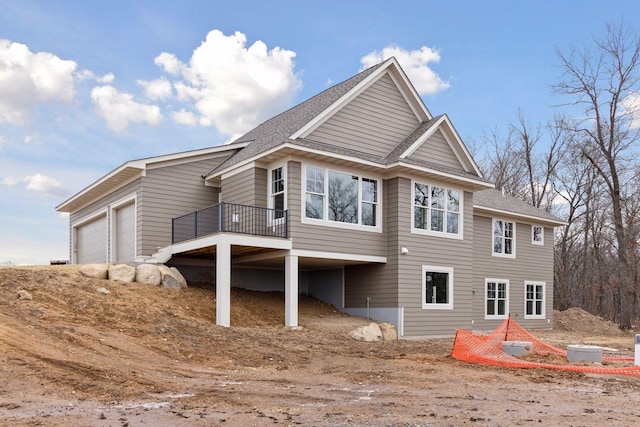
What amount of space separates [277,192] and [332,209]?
1.76 meters

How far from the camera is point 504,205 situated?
25.3 metres

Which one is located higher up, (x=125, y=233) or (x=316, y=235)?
(x=125, y=233)

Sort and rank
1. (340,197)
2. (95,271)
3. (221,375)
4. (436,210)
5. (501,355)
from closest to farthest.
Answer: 1. (221,375)
2. (501,355)
3. (95,271)
4. (340,197)
5. (436,210)

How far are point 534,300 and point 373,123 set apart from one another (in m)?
12.5

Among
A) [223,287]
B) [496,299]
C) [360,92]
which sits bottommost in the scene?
[496,299]

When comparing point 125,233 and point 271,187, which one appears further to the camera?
point 125,233

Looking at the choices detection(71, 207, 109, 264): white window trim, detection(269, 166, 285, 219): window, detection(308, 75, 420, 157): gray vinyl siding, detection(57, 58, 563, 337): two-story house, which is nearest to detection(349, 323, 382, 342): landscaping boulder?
detection(57, 58, 563, 337): two-story house

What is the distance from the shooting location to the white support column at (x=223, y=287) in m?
15.1

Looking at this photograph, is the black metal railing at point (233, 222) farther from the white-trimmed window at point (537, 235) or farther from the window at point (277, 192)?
the white-trimmed window at point (537, 235)

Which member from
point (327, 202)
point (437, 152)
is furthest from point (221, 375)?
point (437, 152)

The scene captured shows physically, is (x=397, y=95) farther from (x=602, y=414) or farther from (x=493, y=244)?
(x=602, y=414)

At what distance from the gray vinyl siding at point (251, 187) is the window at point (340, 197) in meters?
1.49

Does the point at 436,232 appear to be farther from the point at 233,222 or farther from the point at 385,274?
the point at 233,222

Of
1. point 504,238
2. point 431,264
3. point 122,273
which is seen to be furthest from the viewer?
point 504,238
